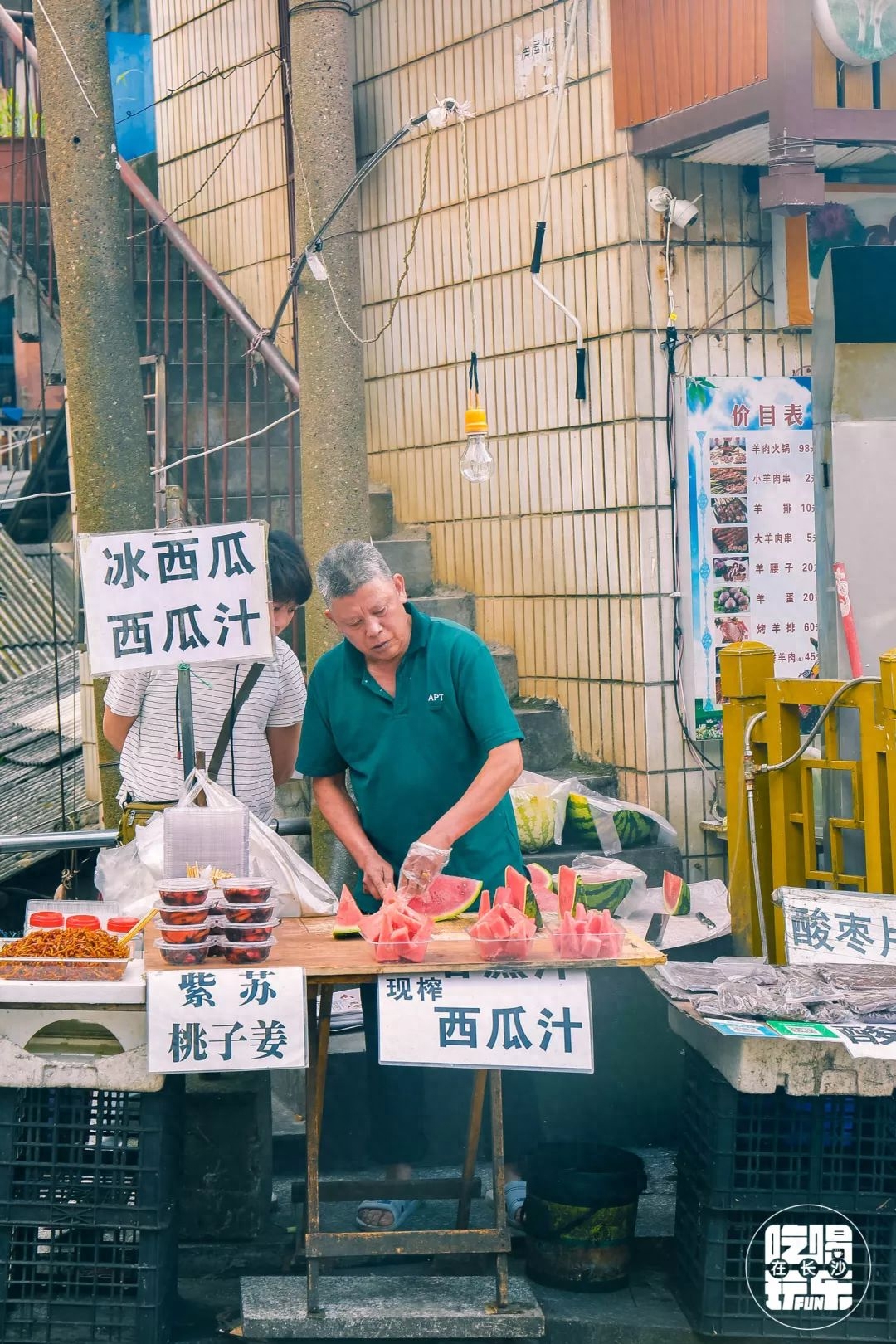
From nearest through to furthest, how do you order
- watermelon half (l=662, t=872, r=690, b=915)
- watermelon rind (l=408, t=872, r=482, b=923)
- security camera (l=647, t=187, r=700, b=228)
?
watermelon rind (l=408, t=872, r=482, b=923)
watermelon half (l=662, t=872, r=690, b=915)
security camera (l=647, t=187, r=700, b=228)

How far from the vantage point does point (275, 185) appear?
1084 cm

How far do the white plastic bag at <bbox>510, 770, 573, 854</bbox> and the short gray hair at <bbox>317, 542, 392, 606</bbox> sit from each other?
2.59m

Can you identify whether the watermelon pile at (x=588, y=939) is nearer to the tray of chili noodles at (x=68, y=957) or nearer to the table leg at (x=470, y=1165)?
the table leg at (x=470, y=1165)

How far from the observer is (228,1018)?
14.9ft

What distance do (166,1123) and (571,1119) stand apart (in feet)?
7.82

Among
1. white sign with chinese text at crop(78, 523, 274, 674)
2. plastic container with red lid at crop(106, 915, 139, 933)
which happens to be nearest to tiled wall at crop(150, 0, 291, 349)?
white sign with chinese text at crop(78, 523, 274, 674)

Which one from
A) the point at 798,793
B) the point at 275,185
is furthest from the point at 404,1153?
the point at 275,185

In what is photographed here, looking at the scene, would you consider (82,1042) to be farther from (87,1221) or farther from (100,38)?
(100,38)

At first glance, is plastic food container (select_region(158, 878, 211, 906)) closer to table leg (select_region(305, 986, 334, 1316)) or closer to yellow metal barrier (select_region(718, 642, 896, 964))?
table leg (select_region(305, 986, 334, 1316))

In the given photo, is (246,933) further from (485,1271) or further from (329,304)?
(329,304)

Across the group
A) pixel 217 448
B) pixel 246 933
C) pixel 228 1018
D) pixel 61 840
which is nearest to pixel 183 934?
pixel 246 933

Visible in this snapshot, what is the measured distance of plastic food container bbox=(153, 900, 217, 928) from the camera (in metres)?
4.64

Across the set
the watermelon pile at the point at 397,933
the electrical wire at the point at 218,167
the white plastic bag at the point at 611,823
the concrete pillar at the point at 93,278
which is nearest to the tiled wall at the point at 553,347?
the white plastic bag at the point at 611,823

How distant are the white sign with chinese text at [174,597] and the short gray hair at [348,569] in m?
0.44
